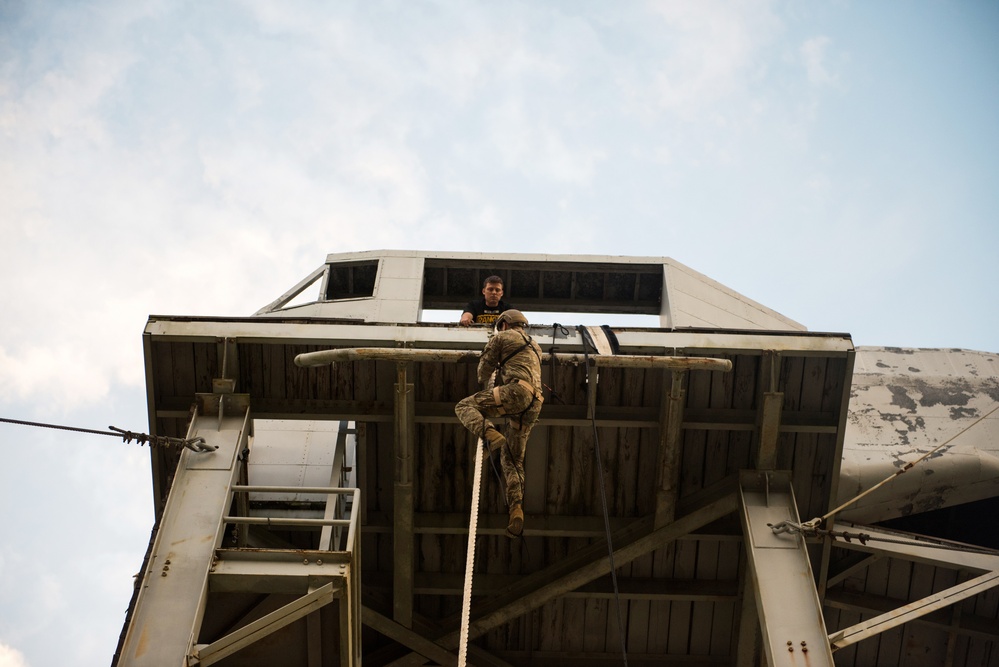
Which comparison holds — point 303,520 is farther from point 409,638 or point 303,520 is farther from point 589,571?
point 589,571

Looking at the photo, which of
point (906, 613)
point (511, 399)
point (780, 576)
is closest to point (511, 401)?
point (511, 399)

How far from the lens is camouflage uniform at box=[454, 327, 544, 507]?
8.49 meters

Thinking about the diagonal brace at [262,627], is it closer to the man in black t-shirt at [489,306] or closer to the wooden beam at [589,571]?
the wooden beam at [589,571]

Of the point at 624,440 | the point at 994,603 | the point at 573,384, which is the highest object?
the point at 573,384

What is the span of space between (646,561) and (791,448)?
2.72 m

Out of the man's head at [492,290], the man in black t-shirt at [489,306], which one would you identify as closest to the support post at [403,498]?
the man in black t-shirt at [489,306]

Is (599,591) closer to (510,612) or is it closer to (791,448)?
(510,612)

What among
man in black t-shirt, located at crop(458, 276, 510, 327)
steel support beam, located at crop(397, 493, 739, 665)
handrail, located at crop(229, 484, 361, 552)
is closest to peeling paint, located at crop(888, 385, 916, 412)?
steel support beam, located at crop(397, 493, 739, 665)

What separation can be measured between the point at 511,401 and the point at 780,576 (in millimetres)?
3816

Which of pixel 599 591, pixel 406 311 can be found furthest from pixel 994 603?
pixel 406 311

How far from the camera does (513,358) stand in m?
8.82

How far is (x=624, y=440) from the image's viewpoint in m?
11.7

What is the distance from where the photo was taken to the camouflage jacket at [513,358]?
8.73 meters

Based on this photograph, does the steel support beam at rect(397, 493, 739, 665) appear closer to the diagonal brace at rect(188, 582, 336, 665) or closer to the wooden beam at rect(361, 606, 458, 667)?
the wooden beam at rect(361, 606, 458, 667)
